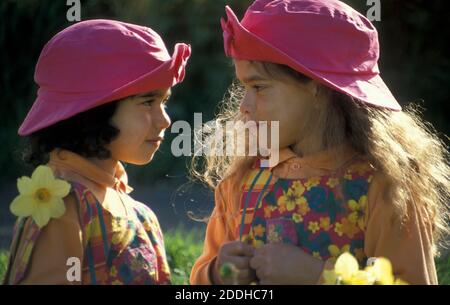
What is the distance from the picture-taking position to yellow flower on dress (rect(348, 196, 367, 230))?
2916 millimetres

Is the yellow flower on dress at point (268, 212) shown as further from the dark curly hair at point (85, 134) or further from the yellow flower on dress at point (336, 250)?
the dark curly hair at point (85, 134)

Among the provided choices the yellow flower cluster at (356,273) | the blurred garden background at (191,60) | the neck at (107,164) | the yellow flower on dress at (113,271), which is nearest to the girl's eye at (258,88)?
the neck at (107,164)

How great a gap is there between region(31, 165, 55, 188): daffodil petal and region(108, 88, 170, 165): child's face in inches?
19.3

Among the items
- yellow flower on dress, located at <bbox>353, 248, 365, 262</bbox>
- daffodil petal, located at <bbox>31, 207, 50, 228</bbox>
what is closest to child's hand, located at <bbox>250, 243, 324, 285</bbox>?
yellow flower on dress, located at <bbox>353, 248, 365, 262</bbox>

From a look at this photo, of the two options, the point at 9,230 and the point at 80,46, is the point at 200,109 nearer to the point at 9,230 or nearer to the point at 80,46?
the point at 9,230

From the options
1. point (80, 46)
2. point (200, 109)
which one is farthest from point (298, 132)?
point (200, 109)

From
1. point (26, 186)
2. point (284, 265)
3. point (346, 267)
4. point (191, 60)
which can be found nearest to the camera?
point (346, 267)

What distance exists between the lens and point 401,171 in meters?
2.97

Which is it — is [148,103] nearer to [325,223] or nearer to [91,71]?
[91,71]

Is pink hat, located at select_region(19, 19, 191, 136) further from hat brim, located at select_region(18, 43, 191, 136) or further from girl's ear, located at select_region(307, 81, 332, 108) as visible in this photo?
girl's ear, located at select_region(307, 81, 332, 108)

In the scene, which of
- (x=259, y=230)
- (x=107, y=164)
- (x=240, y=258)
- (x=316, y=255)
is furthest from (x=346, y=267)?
(x=107, y=164)

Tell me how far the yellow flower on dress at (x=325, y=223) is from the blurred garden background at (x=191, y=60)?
3496mm

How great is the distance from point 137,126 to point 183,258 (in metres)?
1.66

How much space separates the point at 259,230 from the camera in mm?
3008
